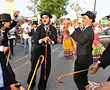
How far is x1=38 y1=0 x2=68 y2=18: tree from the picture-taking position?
2884 centimetres

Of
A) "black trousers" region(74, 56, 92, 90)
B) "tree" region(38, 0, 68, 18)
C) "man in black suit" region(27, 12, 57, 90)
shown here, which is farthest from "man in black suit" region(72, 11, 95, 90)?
"tree" region(38, 0, 68, 18)

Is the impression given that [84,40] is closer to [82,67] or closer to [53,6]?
[82,67]

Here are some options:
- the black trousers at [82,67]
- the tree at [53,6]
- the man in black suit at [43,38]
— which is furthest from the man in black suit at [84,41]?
the tree at [53,6]

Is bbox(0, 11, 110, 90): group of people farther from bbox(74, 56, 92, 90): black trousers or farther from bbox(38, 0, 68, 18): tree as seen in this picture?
bbox(38, 0, 68, 18): tree

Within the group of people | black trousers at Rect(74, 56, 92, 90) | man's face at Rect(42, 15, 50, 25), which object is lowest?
black trousers at Rect(74, 56, 92, 90)

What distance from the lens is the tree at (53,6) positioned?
28844 millimetres

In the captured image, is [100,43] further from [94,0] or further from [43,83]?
[94,0]

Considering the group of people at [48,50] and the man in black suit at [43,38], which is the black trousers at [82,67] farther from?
the man in black suit at [43,38]

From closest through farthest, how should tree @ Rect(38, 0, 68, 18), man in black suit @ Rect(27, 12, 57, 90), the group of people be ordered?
the group of people, man in black suit @ Rect(27, 12, 57, 90), tree @ Rect(38, 0, 68, 18)

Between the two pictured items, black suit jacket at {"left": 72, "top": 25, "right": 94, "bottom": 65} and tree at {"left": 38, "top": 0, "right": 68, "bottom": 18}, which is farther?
tree at {"left": 38, "top": 0, "right": 68, "bottom": 18}

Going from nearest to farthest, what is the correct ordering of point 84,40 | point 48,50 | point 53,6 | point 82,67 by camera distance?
point 84,40 < point 82,67 < point 48,50 < point 53,6

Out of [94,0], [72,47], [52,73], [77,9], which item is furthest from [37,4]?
[52,73]

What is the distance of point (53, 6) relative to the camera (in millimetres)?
29281

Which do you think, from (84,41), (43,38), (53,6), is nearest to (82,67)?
(84,41)
